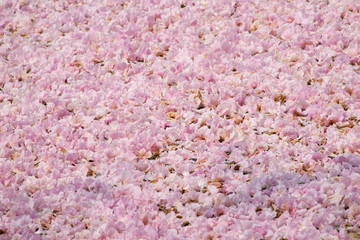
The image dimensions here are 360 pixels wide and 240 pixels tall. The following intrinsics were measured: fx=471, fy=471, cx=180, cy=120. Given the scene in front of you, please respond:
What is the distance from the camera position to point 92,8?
5809 mm

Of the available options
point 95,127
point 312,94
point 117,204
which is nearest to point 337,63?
point 312,94

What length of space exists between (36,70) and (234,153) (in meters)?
2.30

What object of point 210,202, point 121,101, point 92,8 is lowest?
point 210,202

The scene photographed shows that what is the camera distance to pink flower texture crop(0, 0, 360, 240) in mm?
3086

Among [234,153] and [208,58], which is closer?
[234,153]

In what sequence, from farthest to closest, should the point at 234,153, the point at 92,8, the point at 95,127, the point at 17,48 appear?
the point at 92,8 → the point at 17,48 → the point at 95,127 → the point at 234,153

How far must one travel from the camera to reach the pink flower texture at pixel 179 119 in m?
3.09

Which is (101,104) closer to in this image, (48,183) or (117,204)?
(48,183)

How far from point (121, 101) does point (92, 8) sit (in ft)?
6.64

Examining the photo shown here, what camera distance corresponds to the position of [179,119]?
13.6ft

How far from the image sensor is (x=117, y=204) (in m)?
3.15

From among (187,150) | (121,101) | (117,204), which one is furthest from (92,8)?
(117,204)

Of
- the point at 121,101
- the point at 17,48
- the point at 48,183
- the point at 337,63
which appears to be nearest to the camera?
the point at 48,183

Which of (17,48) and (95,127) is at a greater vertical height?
(17,48)
